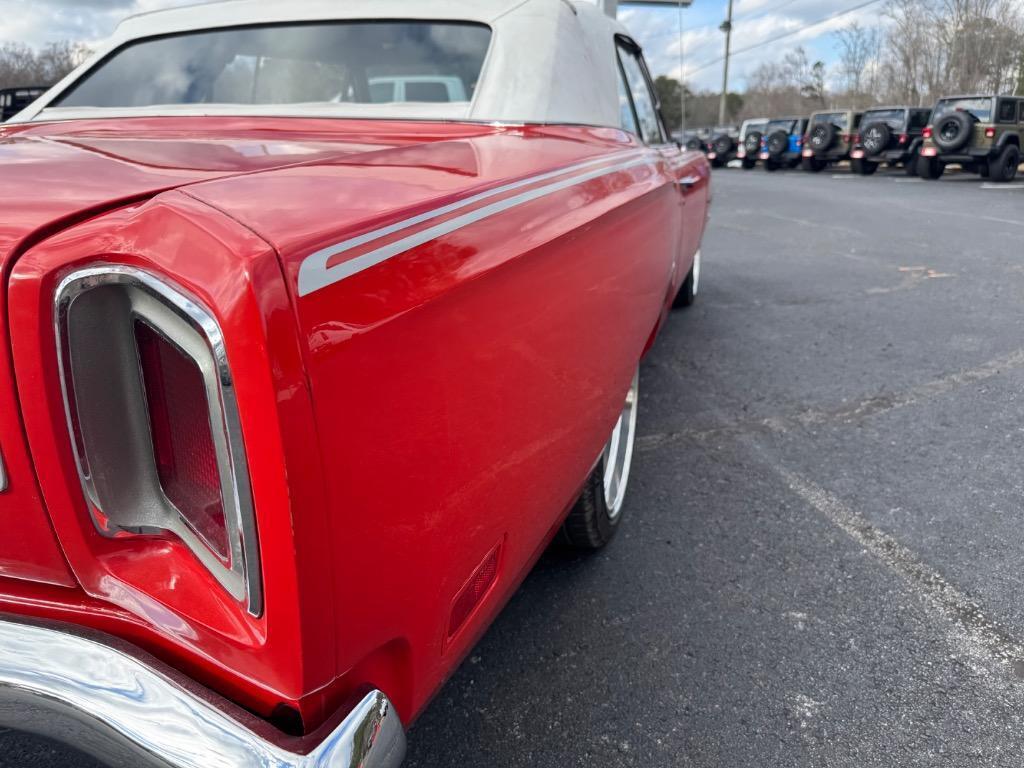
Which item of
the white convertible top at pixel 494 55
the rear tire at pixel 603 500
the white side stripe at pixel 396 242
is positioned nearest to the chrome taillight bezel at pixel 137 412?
the white side stripe at pixel 396 242

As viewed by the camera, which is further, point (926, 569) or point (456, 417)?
point (926, 569)

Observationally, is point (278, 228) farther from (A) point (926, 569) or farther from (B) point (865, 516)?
(B) point (865, 516)

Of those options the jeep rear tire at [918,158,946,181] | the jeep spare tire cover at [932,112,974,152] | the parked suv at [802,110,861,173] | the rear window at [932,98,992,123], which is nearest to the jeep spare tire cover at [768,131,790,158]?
the parked suv at [802,110,861,173]

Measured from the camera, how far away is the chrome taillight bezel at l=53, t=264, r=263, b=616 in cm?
90

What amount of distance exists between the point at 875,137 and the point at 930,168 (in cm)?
229

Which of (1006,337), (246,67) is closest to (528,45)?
(246,67)

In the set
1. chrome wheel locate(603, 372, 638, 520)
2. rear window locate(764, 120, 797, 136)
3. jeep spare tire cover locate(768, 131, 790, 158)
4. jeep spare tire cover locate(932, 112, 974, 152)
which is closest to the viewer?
chrome wheel locate(603, 372, 638, 520)

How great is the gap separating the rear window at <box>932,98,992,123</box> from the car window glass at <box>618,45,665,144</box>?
1484 cm

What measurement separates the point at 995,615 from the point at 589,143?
1.71m

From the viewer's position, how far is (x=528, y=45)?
7.73ft

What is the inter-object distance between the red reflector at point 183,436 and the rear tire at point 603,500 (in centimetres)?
126

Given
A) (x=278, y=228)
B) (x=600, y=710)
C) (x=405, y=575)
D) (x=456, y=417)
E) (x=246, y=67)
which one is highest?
(x=246, y=67)

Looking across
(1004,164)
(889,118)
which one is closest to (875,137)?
(889,118)

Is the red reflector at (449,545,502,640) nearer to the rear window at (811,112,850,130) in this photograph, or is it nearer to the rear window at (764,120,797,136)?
the rear window at (811,112,850,130)
